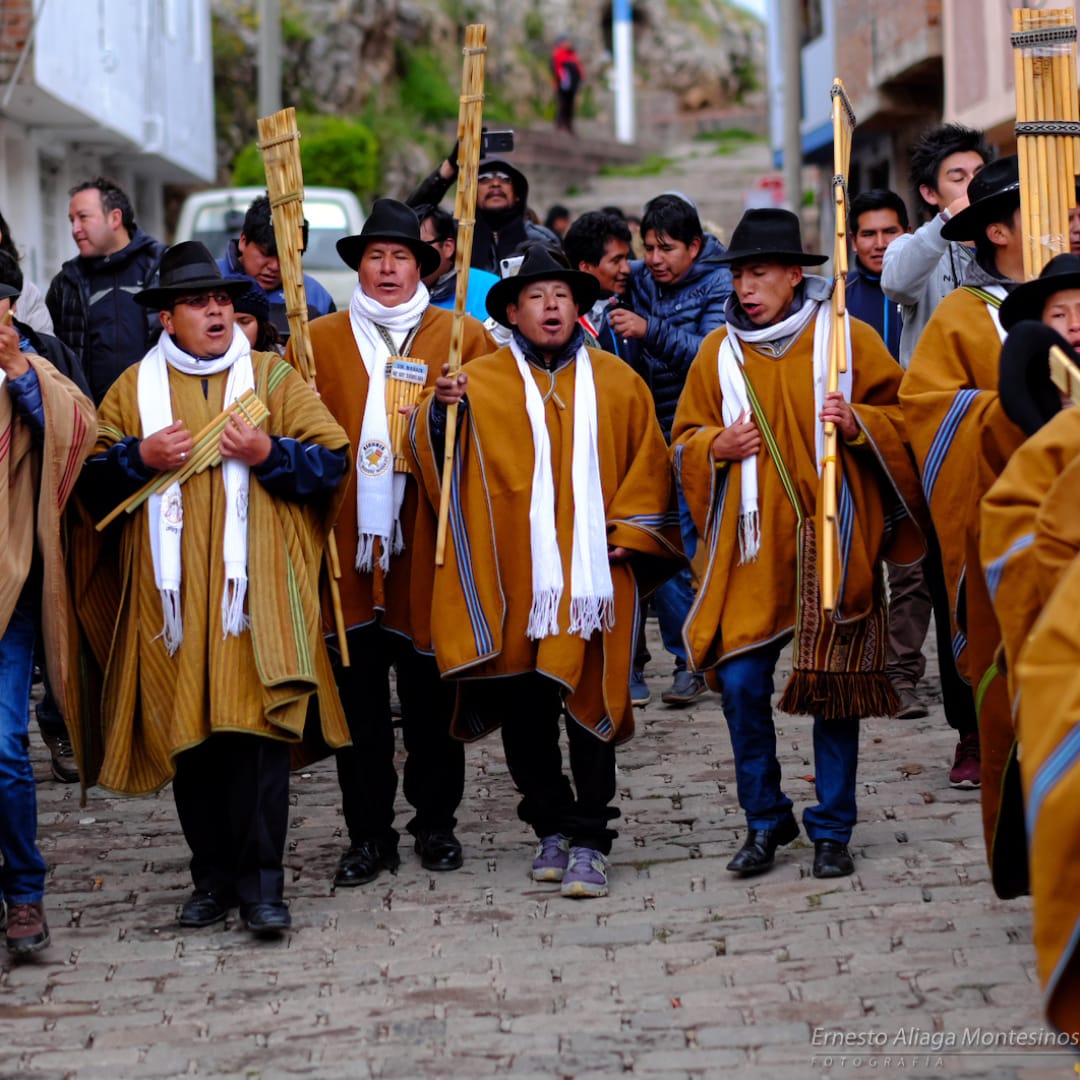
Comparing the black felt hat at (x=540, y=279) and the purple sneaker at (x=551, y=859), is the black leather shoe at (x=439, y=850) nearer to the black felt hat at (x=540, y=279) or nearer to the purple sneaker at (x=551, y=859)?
the purple sneaker at (x=551, y=859)

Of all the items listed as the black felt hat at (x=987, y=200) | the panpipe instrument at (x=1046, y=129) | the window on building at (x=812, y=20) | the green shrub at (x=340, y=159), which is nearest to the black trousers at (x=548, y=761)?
A: the black felt hat at (x=987, y=200)

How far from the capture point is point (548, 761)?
6.67 metres

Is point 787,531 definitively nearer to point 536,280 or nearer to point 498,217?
point 536,280

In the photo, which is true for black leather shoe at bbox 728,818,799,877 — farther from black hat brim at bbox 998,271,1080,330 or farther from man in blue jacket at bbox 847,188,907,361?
man in blue jacket at bbox 847,188,907,361

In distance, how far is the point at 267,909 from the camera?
610cm

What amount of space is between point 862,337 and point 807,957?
2.02 m

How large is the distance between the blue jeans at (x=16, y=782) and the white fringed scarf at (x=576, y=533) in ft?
5.24

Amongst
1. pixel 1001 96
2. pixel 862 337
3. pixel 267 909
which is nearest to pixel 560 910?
pixel 267 909

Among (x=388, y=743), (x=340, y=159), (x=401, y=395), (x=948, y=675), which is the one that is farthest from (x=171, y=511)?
(x=340, y=159)

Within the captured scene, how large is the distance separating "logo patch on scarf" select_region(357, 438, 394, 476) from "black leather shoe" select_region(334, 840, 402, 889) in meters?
1.25

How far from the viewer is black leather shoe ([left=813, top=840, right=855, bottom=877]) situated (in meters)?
6.36

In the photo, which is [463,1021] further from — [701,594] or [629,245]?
[629,245]

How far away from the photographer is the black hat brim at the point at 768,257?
6391 mm

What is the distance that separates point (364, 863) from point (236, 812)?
0.65 m
